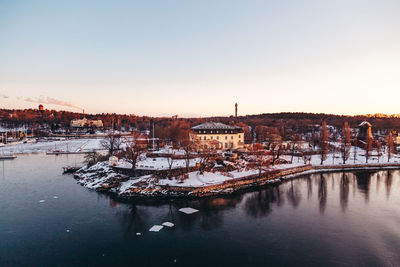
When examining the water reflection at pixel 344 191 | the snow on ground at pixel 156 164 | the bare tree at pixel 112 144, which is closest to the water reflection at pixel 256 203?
the water reflection at pixel 344 191

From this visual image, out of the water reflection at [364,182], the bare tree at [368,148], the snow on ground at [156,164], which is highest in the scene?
the bare tree at [368,148]

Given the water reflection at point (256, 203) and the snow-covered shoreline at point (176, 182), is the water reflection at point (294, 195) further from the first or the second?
the snow-covered shoreline at point (176, 182)

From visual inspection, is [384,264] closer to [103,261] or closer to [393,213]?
[393,213]

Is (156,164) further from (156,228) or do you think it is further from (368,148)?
(368,148)

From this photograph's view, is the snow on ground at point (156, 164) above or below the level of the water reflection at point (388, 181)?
above

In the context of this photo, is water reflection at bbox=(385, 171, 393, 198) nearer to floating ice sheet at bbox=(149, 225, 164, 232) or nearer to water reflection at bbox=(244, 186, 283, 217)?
water reflection at bbox=(244, 186, 283, 217)

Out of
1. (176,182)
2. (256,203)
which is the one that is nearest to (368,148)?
(256,203)

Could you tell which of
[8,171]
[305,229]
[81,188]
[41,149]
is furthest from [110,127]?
[305,229]

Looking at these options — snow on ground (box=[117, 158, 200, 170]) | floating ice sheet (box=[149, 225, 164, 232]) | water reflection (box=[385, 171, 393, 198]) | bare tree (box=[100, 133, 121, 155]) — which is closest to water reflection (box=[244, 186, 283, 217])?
floating ice sheet (box=[149, 225, 164, 232])
